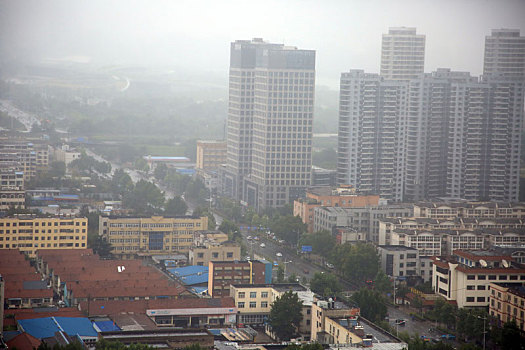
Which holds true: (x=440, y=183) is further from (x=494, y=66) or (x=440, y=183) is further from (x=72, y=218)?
(x=72, y=218)

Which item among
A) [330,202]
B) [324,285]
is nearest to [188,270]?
[324,285]

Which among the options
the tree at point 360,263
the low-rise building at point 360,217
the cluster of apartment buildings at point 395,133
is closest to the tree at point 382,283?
the tree at point 360,263

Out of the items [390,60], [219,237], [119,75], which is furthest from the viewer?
[119,75]

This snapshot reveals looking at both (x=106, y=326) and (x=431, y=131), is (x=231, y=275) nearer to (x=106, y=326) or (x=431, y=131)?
(x=106, y=326)

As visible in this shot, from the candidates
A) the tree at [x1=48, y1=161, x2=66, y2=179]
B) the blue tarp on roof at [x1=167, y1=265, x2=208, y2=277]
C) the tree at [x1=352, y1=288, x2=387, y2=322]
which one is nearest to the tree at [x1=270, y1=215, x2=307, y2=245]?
the blue tarp on roof at [x1=167, y1=265, x2=208, y2=277]

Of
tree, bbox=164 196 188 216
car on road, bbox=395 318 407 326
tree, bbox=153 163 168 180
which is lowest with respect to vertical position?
car on road, bbox=395 318 407 326

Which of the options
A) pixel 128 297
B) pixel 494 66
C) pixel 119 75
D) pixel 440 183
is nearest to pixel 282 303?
pixel 128 297

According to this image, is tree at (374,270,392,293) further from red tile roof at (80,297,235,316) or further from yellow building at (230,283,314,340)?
red tile roof at (80,297,235,316)
